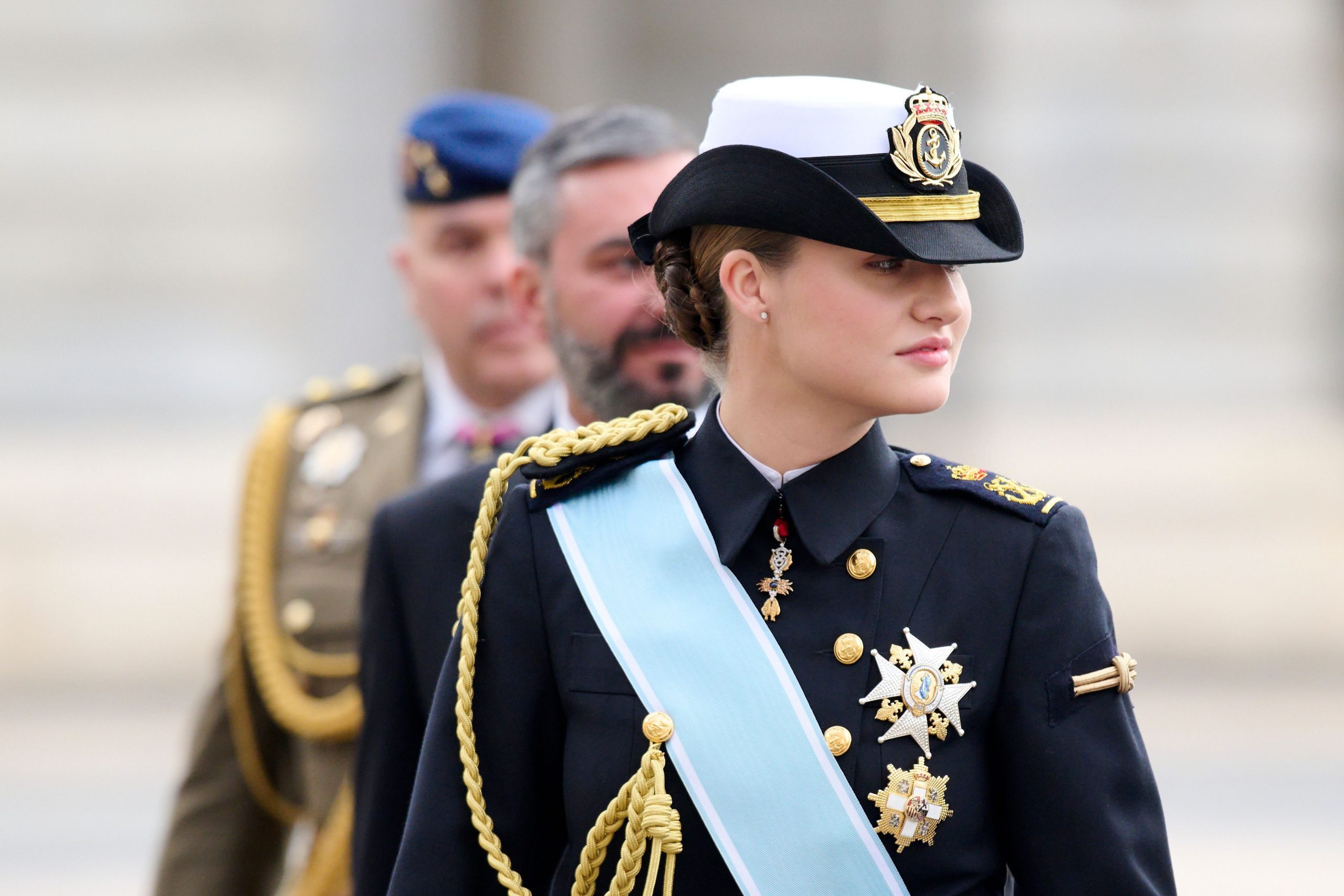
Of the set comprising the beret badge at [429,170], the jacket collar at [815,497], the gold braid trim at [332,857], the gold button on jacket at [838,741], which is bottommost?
the gold braid trim at [332,857]

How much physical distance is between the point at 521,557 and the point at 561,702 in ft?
0.63

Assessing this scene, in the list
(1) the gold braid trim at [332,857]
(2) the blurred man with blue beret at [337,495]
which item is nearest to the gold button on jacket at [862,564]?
(2) the blurred man with blue beret at [337,495]

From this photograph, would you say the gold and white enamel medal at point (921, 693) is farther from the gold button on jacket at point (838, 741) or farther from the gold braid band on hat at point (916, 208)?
the gold braid band on hat at point (916, 208)

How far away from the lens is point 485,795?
6.88ft

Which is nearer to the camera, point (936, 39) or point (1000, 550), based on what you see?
point (1000, 550)

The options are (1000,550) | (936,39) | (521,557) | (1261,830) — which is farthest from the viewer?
(936,39)

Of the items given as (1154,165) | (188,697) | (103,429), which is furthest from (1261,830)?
(103,429)

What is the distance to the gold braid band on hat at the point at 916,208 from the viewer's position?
1.96 m

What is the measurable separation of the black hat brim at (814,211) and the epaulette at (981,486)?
28cm

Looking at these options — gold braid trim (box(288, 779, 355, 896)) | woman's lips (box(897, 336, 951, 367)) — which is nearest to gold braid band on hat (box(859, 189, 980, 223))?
woman's lips (box(897, 336, 951, 367))

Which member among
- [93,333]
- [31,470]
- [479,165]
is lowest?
[31,470]

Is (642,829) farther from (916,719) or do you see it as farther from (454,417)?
(454,417)

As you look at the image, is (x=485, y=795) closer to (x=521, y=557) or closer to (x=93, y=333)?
(x=521, y=557)

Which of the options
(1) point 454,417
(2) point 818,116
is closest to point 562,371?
(1) point 454,417
